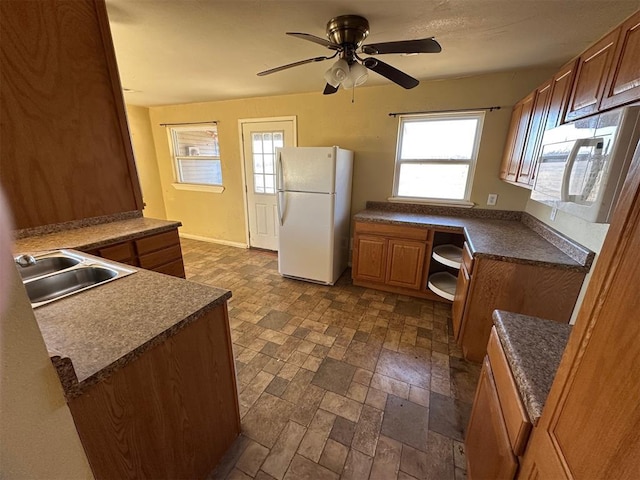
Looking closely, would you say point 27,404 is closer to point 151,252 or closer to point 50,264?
point 50,264

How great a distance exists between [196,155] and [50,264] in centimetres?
343

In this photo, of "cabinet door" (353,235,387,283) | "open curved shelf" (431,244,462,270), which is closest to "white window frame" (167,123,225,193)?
"cabinet door" (353,235,387,283)

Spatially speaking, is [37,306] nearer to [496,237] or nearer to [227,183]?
[496,237]

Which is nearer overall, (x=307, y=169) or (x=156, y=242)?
(x=156, y=242)

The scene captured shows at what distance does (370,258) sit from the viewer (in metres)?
2.97

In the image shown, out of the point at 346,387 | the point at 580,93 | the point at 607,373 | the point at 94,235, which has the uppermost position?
the point at 580,93

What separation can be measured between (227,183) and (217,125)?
878 mm

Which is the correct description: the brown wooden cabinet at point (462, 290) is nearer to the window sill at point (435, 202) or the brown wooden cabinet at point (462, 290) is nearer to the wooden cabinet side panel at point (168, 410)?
the window sill at point (435, 202)

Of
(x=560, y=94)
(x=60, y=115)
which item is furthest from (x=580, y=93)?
(x=60, y=115)

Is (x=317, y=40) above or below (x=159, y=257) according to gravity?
above

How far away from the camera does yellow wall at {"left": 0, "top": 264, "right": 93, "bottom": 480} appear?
1.50 ft

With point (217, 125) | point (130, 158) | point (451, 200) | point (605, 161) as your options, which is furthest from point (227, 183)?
A: point (605, 161)

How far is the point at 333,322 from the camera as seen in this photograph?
246cm

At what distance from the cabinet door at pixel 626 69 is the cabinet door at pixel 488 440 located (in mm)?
1289
